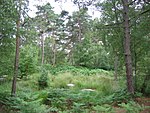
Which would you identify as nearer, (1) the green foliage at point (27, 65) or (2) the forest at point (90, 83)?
(2) the forest at point (90, 83)

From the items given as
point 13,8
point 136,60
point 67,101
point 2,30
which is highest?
point 13,8

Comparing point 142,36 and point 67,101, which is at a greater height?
point 142,36

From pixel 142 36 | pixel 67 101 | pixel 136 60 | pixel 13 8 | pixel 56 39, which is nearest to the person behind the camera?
pixel 13 8

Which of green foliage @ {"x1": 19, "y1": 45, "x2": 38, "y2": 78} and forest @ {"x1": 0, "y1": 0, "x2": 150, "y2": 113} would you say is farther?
green foliage @ {"x1": 19, "y1": 45, "x2": 38, "y2": 78}

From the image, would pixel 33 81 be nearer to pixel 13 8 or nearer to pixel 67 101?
pixel 67 101

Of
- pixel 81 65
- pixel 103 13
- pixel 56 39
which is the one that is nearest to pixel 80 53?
pixel 81 65

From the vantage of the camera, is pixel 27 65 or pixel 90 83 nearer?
pixel 90 83

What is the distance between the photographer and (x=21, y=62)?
17172 mm

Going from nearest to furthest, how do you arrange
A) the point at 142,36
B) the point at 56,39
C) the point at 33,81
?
the point at 142,36, the point at 33,81, the point at 56,39

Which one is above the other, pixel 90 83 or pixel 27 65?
pixel 27 65

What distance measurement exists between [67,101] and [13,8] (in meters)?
3.90

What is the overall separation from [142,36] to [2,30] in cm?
555

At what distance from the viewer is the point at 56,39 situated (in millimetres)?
34875

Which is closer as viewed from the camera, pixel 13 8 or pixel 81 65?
pixel 13 8
